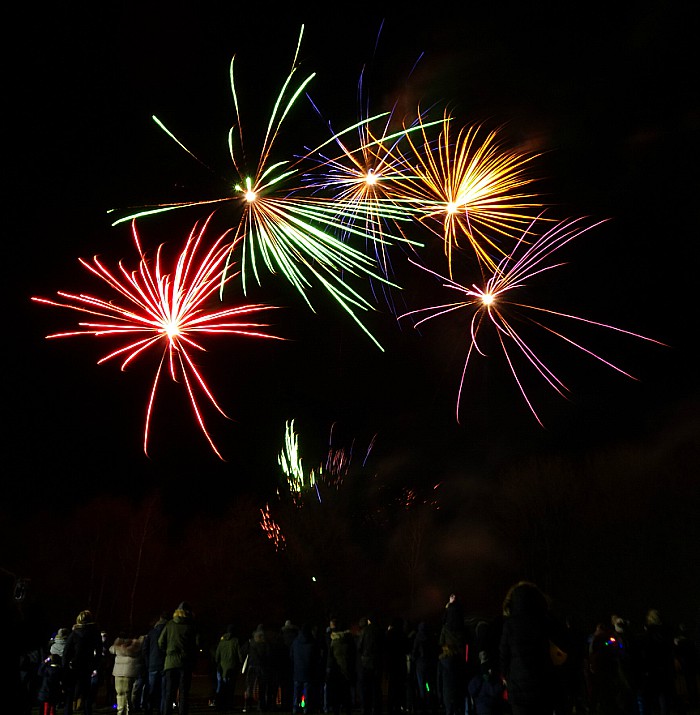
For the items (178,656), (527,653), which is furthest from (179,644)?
(527,653)

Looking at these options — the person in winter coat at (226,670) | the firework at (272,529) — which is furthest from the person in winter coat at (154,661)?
the firework at (272,529)

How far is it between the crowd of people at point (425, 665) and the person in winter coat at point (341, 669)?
0.01 metres

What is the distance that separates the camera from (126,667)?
11.6 meters

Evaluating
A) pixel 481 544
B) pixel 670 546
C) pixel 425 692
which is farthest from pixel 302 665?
pixel 481 544

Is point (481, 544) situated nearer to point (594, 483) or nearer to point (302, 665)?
point (594, 483)

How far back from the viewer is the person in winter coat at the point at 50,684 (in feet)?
28.3

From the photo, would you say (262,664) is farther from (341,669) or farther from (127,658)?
(127,658)

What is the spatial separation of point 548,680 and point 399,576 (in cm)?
4733

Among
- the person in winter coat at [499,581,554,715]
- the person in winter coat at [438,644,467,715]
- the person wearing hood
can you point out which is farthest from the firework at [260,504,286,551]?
the person in winter coat at [499,581,554,715]

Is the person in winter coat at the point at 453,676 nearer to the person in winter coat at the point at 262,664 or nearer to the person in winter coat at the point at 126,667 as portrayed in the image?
the person in winter coat at the point at 262,664

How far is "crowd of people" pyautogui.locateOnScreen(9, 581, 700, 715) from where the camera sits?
609cm

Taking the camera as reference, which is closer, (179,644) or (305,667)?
(179,644)

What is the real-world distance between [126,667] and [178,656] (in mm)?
1958

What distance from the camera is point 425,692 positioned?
38.0 ft
